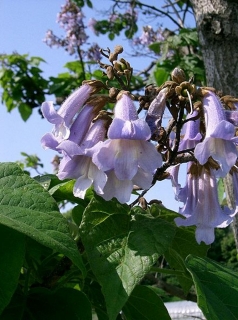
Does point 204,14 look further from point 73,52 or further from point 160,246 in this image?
point 73,52

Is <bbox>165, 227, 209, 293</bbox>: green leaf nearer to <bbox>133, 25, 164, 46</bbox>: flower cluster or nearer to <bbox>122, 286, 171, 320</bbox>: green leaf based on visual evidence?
<bbox>122, 286, 171, 320</bbox>: green leaf

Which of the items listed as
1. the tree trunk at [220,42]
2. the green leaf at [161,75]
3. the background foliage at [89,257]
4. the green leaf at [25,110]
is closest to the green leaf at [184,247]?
the background foliage at [89,257]

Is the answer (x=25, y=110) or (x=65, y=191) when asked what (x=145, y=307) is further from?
(x=25, y=110)

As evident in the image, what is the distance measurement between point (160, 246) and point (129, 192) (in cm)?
9

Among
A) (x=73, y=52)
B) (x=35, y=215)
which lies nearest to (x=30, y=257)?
(x=35, y=215)

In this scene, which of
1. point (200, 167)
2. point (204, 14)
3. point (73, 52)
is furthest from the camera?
point (73, 52)

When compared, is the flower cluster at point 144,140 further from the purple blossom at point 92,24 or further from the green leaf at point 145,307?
the purple blossom at point 92,24

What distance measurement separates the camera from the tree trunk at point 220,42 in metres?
1.69

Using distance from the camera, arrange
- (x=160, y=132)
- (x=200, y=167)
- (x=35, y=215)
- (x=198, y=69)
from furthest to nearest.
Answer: (x=198, y=69) < (x=200, y=167) < (x=160, y=132) < (x=35, y=215)

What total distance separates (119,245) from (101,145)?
0.47 ft

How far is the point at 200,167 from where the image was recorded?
93 cm

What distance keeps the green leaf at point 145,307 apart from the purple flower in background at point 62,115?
31cm

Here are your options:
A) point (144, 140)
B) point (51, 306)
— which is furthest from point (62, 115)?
point (51, 306)

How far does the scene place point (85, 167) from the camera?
818 mm
